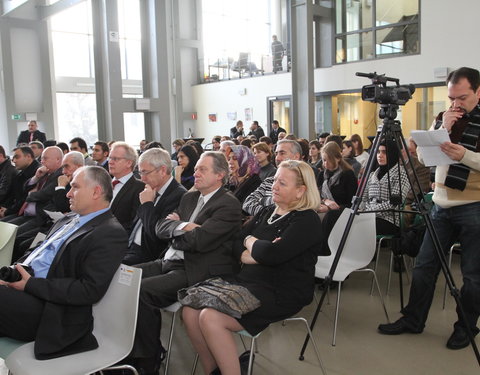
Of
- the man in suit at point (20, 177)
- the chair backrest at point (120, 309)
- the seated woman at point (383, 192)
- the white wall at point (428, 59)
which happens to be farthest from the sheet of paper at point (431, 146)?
the white wall at point (428, 59)

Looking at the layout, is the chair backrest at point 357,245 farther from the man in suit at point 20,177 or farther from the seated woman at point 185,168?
the man in suit at point 20,177

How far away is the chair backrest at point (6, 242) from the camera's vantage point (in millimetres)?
2994

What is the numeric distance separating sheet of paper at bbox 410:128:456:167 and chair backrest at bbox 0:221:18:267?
2524 mm

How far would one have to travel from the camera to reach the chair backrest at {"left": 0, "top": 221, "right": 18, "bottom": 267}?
2.99 m

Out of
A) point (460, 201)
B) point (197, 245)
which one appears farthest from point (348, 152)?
point (197, 245)

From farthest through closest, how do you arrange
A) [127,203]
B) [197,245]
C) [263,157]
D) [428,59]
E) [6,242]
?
[428,59]
[263,157]
[127,203]
[6,242]
[197,245]

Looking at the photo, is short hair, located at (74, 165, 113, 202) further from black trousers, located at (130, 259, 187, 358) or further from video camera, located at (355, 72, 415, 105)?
video camera, located at (355, 72, 415, 105)

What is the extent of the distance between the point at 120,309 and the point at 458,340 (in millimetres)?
2070

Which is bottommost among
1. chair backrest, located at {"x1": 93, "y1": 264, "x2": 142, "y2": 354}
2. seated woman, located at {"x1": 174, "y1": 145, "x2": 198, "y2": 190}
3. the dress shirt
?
chair backrest, located at {"x1": 93, "y1": 264, "x2": 142, "y2": 354}

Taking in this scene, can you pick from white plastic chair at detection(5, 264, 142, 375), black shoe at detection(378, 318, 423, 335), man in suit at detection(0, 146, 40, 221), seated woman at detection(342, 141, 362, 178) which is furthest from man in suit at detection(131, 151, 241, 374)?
seated woman at detection(342, 141, 362, 178)

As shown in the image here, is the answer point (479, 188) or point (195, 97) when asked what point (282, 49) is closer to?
point (195, 97)

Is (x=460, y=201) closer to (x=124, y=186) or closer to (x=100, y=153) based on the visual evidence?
(x=124, y=186)

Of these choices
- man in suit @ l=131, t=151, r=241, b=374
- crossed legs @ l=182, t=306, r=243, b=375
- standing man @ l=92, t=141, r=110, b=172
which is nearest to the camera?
crossed legs @ l=182, t=306, r=243, b=375

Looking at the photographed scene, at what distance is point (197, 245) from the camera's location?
102 inches
